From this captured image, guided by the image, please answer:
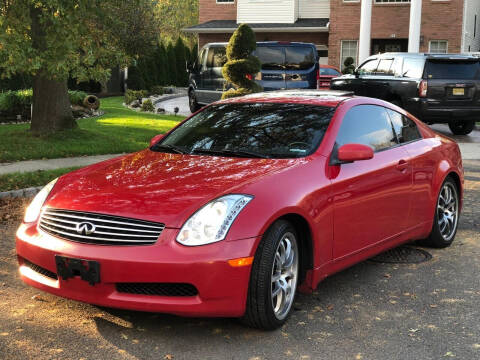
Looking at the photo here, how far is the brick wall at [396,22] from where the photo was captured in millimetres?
30766

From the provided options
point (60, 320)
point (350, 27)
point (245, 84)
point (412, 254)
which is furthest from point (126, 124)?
point (350, 27)

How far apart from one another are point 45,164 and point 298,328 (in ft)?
24.6

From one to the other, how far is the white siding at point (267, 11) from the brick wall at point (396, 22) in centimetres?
286

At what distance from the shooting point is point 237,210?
421 cm

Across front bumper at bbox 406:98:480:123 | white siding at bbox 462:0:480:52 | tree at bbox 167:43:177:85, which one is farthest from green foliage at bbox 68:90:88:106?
white siding at bbox 462:0:480:52

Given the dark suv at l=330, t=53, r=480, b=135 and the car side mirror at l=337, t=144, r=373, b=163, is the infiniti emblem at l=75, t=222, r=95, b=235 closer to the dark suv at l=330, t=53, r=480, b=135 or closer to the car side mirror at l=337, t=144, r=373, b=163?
the car side mirror at l=337, t=144, r=373, b=163

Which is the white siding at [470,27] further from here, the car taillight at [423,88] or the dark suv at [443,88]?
the car taillight at [423,88]

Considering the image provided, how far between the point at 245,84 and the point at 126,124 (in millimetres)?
3453

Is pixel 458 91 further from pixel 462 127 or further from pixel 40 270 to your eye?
pixel 40 270

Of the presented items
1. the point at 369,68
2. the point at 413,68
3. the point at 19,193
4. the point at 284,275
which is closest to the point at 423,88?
the point at 413,68

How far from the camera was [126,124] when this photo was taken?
16953 mm

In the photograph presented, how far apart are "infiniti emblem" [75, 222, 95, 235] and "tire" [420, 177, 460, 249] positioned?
3.58 m

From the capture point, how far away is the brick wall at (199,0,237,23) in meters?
36.9

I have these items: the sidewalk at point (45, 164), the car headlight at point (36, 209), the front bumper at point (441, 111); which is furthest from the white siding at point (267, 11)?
the car headlight at point (36, 209)
